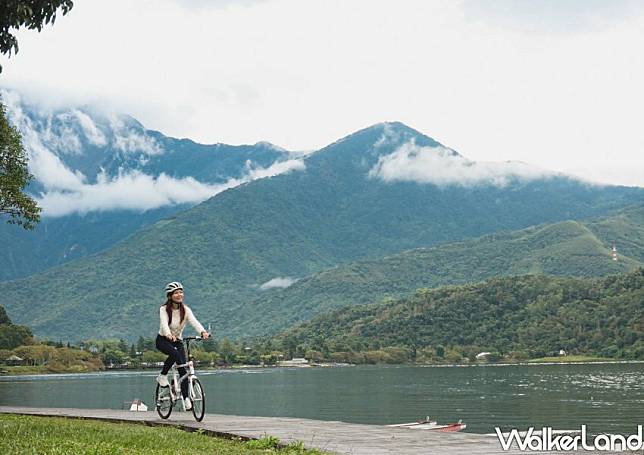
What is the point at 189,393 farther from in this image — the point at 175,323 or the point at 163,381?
the point at 175,323

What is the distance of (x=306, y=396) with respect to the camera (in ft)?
326

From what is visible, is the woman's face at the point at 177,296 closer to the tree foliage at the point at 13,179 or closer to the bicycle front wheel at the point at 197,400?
the bicycle front wheel at the point at 197,400

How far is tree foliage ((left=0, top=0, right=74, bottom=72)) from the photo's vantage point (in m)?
13.0

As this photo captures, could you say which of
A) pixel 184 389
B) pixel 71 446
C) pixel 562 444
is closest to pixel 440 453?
pixel 562 444

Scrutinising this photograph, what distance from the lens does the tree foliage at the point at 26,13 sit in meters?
13.0

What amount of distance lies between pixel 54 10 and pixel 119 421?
10417 millimetres

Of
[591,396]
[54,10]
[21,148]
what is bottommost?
[591,396]

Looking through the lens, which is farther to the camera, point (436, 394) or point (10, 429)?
point (436, 394)

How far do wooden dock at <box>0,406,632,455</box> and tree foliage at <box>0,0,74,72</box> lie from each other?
7.75 meters

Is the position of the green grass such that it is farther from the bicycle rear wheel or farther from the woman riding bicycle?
the bicycle rear wheel

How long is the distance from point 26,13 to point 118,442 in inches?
270

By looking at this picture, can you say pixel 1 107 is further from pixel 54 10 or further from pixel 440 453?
pixel 440 453

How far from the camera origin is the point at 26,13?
13.1 metres

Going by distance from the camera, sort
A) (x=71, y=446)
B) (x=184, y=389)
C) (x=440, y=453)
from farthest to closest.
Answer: (x=184, y=389) → (x=440, y=453) → (x=71, y=446)
